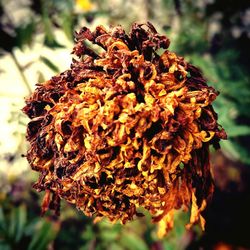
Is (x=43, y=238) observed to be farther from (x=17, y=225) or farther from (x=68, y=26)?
(x=68, y=26)

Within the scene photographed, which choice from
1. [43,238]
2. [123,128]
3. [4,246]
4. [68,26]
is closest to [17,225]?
[4,246]

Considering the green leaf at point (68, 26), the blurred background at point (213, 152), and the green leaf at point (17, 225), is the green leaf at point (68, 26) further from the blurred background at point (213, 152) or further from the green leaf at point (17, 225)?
the green leaf at point (17, 225)

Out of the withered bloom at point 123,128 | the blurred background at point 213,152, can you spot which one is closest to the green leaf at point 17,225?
the blurred background at point 213,152

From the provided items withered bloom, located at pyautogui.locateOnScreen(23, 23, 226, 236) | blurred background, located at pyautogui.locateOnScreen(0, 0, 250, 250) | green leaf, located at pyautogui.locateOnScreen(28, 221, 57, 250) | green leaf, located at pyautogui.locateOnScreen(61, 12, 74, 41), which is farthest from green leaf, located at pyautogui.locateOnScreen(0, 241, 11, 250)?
green leaf, located at pyautogui.locateOnScreen(61, 12, 74, 41)

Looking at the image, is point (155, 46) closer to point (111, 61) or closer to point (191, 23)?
point (111, 61)

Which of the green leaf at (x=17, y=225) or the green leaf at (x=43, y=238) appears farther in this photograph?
the green leaf at (x=17, y=225)

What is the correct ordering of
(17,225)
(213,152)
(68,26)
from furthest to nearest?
(213,152) → (17,225) → (68,26)

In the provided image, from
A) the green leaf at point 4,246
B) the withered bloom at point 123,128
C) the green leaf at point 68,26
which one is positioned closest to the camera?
the withered bloom at point 123,128
